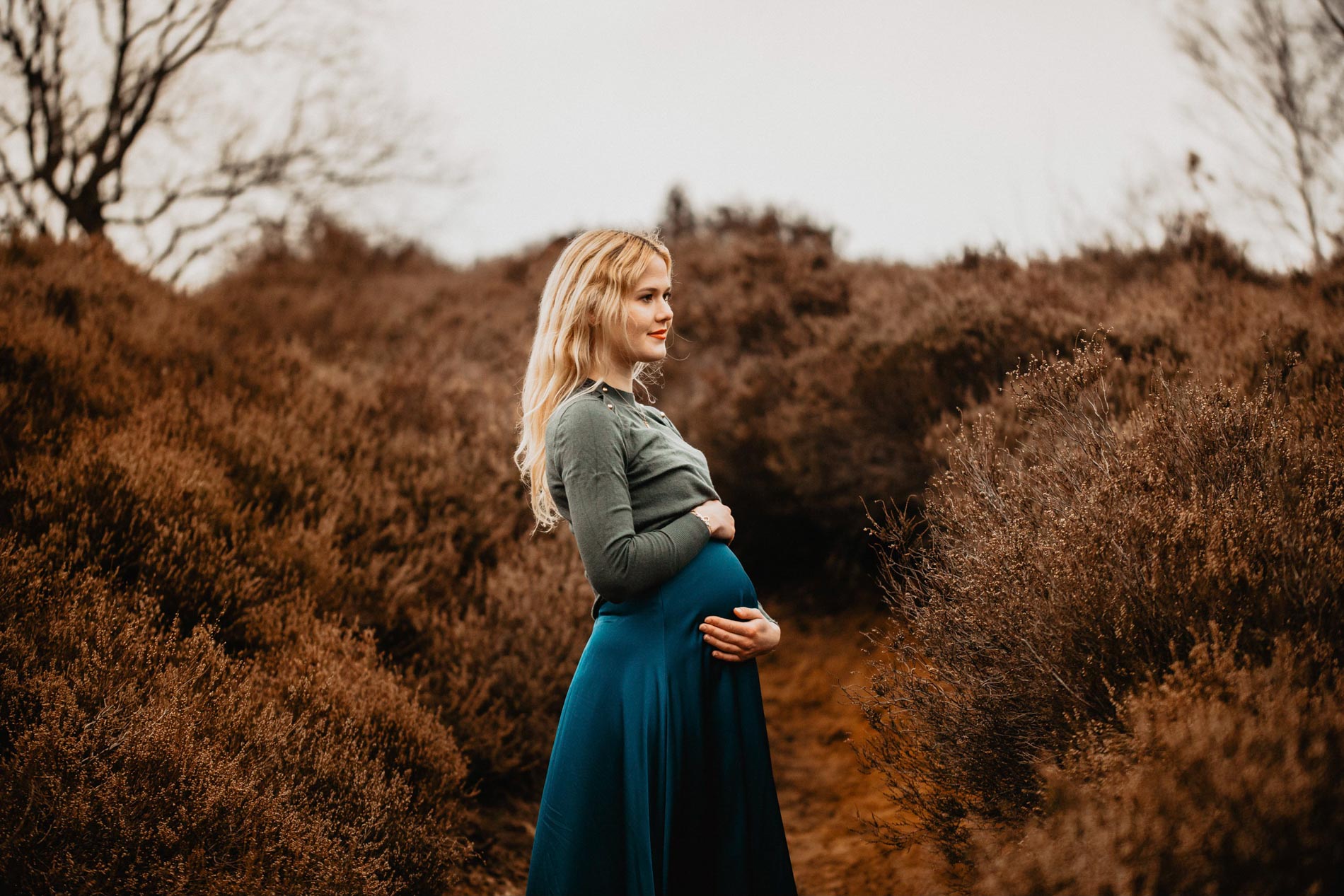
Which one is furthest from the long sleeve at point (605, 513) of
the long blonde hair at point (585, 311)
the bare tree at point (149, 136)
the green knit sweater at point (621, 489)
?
the bare tree at point (149, 136)

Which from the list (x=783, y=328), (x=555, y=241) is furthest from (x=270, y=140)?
(x=783, y=328)

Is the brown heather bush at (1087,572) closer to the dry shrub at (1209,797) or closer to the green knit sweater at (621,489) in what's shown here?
the dry shrub at (1209,797)

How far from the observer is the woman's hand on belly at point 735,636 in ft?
6.56

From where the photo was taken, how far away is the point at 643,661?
1977 mm

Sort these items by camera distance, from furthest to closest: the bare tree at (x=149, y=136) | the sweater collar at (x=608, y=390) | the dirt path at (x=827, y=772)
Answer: the bare tree at (x=149, y=136) < the dirt path at (x=827, y=772) < the sweater collar at (x=608, y=390)

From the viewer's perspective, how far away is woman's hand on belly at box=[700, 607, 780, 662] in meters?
2.00

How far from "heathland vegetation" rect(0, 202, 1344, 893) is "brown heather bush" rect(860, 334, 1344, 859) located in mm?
13

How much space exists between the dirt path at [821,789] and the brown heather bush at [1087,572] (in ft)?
1.12

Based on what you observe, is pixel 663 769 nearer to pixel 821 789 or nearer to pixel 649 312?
pixel 649 312

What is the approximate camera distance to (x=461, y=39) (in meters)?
11.1

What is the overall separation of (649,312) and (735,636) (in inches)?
35.1

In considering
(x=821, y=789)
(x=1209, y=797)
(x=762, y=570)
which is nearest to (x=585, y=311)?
(x=1209, y=797)

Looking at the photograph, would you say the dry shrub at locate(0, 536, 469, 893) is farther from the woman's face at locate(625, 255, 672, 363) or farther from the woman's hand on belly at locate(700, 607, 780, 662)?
the woman's face at locate(625, 255, 672, 363)

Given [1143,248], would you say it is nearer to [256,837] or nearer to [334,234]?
[256,837]
